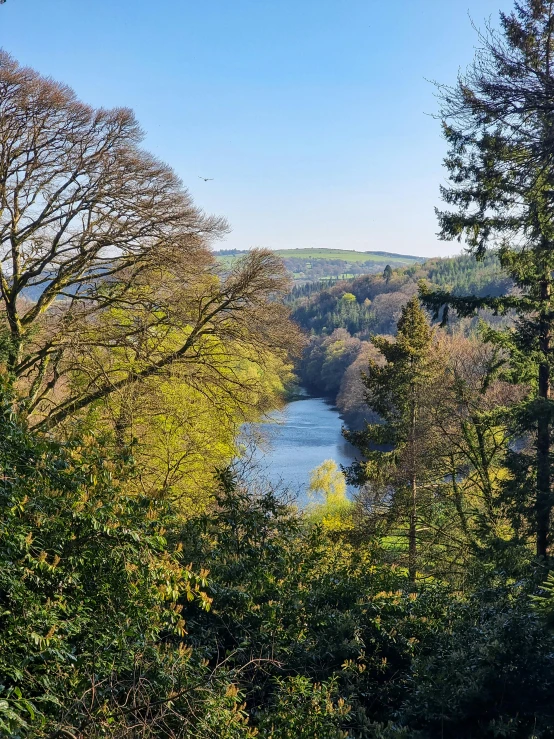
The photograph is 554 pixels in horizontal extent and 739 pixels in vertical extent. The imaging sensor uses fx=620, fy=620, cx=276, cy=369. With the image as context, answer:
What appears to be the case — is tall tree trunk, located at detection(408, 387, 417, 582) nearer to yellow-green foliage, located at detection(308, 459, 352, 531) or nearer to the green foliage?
yellow-green foliage, located at detection(308, 459, 352, 531)

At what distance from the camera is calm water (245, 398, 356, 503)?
2981cm

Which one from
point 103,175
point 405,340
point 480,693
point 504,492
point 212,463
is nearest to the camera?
point 480,693

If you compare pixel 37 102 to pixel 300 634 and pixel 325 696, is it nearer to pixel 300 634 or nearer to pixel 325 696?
pixel 300 634

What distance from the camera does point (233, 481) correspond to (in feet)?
37.7

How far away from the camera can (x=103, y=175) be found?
1177cm

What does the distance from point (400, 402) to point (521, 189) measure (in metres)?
8.98

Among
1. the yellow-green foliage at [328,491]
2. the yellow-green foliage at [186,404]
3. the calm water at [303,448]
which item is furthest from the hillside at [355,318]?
the yellow-green foliage at [186,404]

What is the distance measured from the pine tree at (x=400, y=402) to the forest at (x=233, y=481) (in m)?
0.08

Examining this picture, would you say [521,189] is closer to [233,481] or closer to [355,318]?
[233,481]

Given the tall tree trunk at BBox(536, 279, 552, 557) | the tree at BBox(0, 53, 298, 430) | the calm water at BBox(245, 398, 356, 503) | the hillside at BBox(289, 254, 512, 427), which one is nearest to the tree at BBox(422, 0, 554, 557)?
the tall tree trunk at BBox(536, 279, 552, 557)

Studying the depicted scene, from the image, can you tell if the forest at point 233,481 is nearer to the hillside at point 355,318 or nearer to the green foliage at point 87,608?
the green foliage at point 87,608

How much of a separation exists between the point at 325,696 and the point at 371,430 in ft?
44.1

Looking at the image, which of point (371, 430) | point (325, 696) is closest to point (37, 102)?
point (325, 696)

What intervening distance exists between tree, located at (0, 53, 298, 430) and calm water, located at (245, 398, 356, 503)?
42.7 ft
